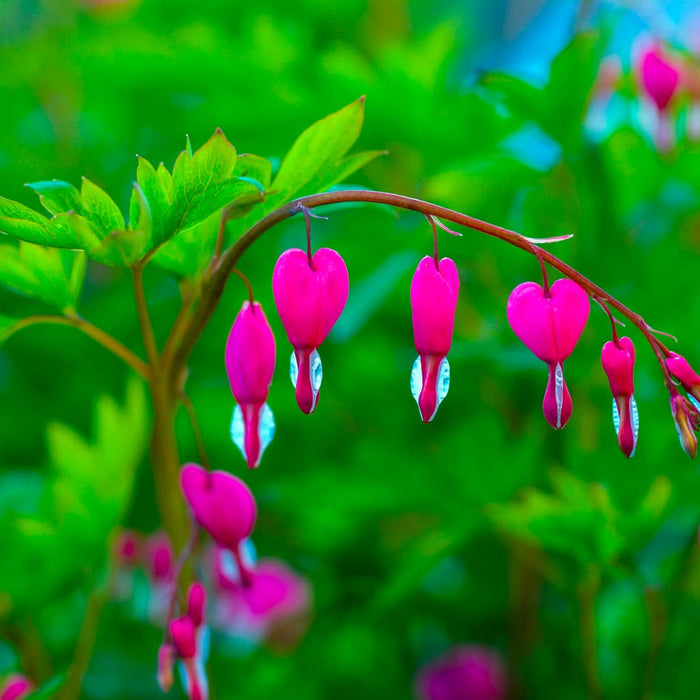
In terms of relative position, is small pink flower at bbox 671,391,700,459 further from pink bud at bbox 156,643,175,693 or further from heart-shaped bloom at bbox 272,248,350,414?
pink bud at bbox 156,643,175,693

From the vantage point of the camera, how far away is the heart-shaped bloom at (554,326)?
0.49 metres

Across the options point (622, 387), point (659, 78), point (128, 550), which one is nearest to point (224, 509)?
point (622, 387)

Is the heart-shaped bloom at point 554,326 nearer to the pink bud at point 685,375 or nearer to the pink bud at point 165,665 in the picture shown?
the pink bud at point 685,375

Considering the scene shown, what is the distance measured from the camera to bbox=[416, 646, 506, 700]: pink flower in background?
1.14m

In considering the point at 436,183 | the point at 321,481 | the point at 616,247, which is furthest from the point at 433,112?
the point at 321,481

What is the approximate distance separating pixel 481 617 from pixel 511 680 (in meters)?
0.11

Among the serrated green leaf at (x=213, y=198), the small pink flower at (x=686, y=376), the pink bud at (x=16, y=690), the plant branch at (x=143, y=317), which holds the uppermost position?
the serrated green leaf at (x=213, y=198)

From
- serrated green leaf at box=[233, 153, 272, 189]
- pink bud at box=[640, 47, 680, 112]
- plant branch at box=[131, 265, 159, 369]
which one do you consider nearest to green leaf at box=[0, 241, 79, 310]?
plant branch at box=[131, 265, 159, 369]

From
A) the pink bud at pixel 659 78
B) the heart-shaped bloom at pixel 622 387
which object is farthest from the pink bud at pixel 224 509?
the pink bud at pixel 659 78

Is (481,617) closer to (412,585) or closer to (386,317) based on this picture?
(412,585)

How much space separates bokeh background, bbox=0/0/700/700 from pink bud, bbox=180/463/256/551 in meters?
0.22

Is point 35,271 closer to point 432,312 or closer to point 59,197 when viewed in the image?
point 59,197

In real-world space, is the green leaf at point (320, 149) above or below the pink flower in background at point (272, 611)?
above

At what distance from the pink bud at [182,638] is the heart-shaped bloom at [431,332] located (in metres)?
0.24
